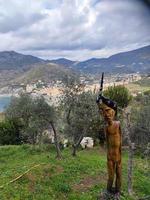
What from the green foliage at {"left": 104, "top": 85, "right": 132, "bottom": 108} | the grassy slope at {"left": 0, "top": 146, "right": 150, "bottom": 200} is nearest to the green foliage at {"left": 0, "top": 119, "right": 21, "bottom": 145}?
the green foliage at {"left": 104, "top": 85, "right": 132, "bottom": 108}

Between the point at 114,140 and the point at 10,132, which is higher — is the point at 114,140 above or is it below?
above

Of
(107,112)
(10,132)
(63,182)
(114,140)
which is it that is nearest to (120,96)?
(10,132)

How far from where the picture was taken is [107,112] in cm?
1405

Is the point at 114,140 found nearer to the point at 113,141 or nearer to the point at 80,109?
the point at 113,141

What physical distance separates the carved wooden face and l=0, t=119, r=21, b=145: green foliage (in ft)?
122

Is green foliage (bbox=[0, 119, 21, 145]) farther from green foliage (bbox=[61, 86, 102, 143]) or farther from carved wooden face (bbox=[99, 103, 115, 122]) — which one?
carved wooden face (bbox=[99, 103, 115, 122])

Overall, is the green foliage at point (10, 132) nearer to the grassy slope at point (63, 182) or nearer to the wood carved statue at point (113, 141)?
the grassy slope at point (63, 182)

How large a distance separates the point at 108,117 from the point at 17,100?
28.6m

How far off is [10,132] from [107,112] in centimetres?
3816

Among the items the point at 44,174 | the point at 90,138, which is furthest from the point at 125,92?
the point at 44,174

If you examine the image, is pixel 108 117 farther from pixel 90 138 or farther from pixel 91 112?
pixel 90 138

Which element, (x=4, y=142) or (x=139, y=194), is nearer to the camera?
(x=139, y=194)

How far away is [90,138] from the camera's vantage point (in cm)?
4488

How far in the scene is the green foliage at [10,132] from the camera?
165ft
